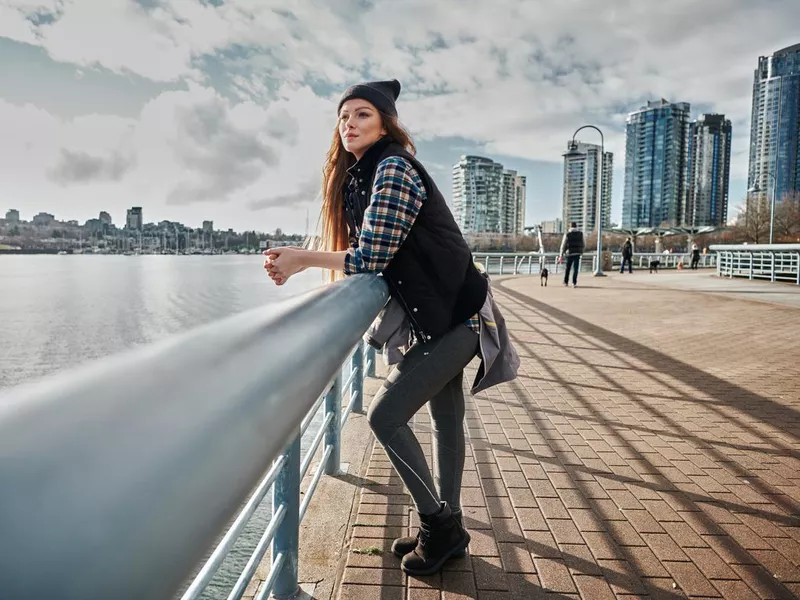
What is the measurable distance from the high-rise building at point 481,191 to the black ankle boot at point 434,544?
7878cm

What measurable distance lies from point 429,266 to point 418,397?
1.62 feet

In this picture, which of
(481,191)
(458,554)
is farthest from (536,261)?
(481,191)

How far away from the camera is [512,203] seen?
10594cm

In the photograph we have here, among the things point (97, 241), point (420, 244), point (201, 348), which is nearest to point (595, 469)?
point (420, 244)

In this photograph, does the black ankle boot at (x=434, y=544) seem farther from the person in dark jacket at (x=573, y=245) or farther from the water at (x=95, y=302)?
the water at (x=95, y=302)

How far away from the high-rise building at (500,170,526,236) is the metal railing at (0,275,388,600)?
4021 inches

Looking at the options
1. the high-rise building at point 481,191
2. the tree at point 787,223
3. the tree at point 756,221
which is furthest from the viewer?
the high-rise building at point 481,191

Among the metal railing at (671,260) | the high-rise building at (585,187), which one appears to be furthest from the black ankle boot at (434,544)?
the high-rise building at (585,187)

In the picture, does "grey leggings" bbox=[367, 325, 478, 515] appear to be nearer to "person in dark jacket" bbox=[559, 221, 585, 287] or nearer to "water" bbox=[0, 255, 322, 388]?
"person in dark jacket" bbox=[559, 221, 585, 287]

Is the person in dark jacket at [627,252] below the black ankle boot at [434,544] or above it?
above

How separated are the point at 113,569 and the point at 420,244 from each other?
71.8 inches

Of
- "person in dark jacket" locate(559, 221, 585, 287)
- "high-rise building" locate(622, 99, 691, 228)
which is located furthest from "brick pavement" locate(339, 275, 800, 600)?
"high-rise building" locate(622, 99, 691, 228)

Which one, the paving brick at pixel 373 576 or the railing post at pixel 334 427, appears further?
the railing post at pixel 334 427

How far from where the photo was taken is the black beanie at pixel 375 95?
2.30 metres
